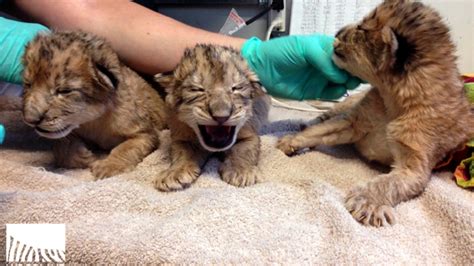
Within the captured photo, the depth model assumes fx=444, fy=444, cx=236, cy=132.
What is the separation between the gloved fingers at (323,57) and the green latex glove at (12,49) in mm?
927

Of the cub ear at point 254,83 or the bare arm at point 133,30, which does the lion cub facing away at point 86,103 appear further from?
the cub ear at point 254,83

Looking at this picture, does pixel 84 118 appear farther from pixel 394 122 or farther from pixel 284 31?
pixel 284 31

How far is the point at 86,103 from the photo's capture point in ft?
4.32

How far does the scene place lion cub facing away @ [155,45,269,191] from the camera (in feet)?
3.99

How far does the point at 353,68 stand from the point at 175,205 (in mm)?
738

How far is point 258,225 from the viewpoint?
38.8 inches

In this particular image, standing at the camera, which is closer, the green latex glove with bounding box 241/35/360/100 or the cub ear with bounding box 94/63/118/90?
the cub ear with bounding box 94/63/118/90

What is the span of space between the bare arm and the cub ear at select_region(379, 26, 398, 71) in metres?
0.56

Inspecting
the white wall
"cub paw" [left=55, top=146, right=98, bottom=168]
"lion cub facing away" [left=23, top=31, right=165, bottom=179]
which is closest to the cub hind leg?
"lion cub facing away" [left=23, top=31, right=165, bottom=179]

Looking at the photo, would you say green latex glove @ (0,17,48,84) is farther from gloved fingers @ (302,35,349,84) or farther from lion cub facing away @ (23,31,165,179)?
gloved fingers @ (302,35,349,84)

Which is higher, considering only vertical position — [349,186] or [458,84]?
[458,84]

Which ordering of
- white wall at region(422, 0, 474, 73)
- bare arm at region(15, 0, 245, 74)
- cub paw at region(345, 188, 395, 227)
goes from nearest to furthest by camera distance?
cub paw at region(345, 188, 395, 227), bare arm at region(15, 0, 245, 74), white wall at region(422, 0, 474, 73)

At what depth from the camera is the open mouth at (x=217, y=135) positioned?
4.11ft

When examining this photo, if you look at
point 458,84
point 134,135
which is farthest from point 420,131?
point 134,135
